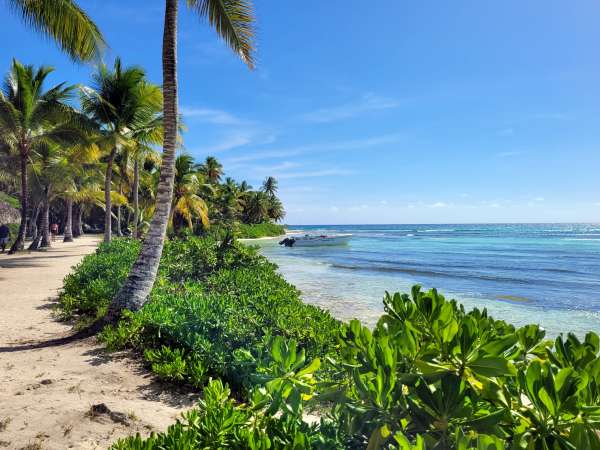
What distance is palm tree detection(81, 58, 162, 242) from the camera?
18547 millimetres

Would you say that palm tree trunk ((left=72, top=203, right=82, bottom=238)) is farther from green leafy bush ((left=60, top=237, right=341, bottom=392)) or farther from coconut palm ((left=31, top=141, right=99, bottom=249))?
green leafy bush ((left=60, top=237, right=341, bottom=392))

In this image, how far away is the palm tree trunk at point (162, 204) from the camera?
6.26 meters

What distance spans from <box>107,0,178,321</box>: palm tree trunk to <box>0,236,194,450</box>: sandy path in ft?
3.05

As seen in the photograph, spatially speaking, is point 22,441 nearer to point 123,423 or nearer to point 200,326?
point 123,423

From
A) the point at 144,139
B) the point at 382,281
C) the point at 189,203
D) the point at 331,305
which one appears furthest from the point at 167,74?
the point at 189,203

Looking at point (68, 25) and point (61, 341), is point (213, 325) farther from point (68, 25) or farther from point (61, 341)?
point (68, 25)

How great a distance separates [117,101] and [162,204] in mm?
Answer: 15462

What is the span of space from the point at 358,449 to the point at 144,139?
74.1 ft

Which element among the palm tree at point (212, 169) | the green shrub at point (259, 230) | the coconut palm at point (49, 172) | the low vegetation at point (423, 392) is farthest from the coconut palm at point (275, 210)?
the low vegetation at point (423, 392)

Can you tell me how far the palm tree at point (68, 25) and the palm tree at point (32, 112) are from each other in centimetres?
1167

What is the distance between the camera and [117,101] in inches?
747

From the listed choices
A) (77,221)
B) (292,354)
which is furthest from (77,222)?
(292,354)

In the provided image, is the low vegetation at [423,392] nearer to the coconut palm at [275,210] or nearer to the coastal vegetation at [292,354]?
the coastal vegetation at [292,354]

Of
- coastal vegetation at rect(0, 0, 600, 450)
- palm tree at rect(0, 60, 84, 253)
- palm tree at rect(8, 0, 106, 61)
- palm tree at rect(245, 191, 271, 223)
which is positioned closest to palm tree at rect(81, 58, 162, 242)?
palm tree at rect(0, 60, 84, 253)
